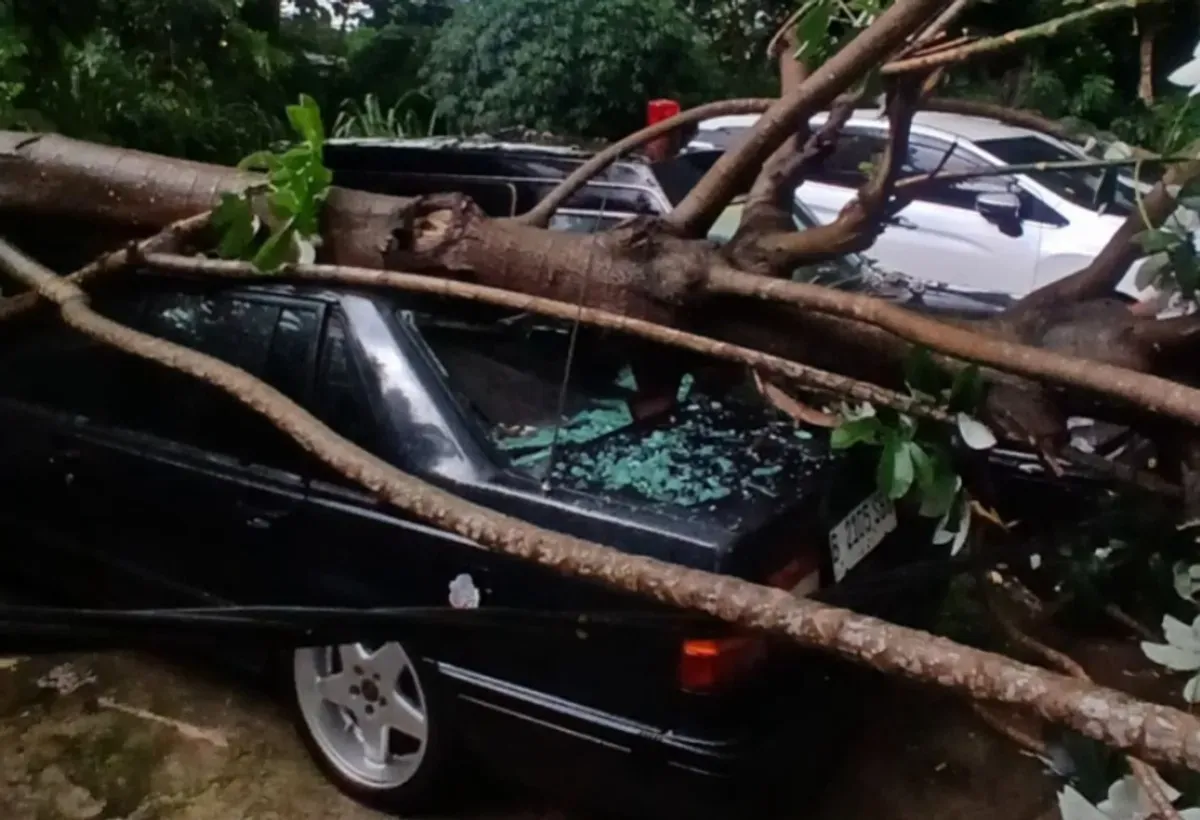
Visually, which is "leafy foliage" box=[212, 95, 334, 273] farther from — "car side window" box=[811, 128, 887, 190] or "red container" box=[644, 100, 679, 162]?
"red container" box=[644, 100, 679, 162]

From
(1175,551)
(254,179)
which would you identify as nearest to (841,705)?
(1175,551)

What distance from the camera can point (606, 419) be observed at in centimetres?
293

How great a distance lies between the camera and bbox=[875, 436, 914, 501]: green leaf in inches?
81.4

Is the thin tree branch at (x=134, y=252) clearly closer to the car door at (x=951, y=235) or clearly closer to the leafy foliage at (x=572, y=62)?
the car door at (x=951, y=235)

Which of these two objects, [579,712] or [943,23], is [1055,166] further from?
[579,712]

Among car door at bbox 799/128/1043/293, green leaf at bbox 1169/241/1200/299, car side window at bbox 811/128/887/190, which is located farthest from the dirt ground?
car door at bbox 799/128/1043/293

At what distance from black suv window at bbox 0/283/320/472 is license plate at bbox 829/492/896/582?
1.33 metres

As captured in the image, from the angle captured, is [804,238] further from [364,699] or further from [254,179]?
[364,699]

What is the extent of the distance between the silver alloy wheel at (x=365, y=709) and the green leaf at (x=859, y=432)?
123cm

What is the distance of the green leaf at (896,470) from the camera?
6.79ft

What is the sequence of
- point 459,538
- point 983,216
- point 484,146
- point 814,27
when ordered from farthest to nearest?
point 983,216 < point 484,146 < point 459,538 < point 814,27

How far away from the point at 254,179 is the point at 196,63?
3.41m

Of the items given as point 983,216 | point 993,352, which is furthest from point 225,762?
point 983,216

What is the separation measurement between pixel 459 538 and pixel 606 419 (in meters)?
0.53
